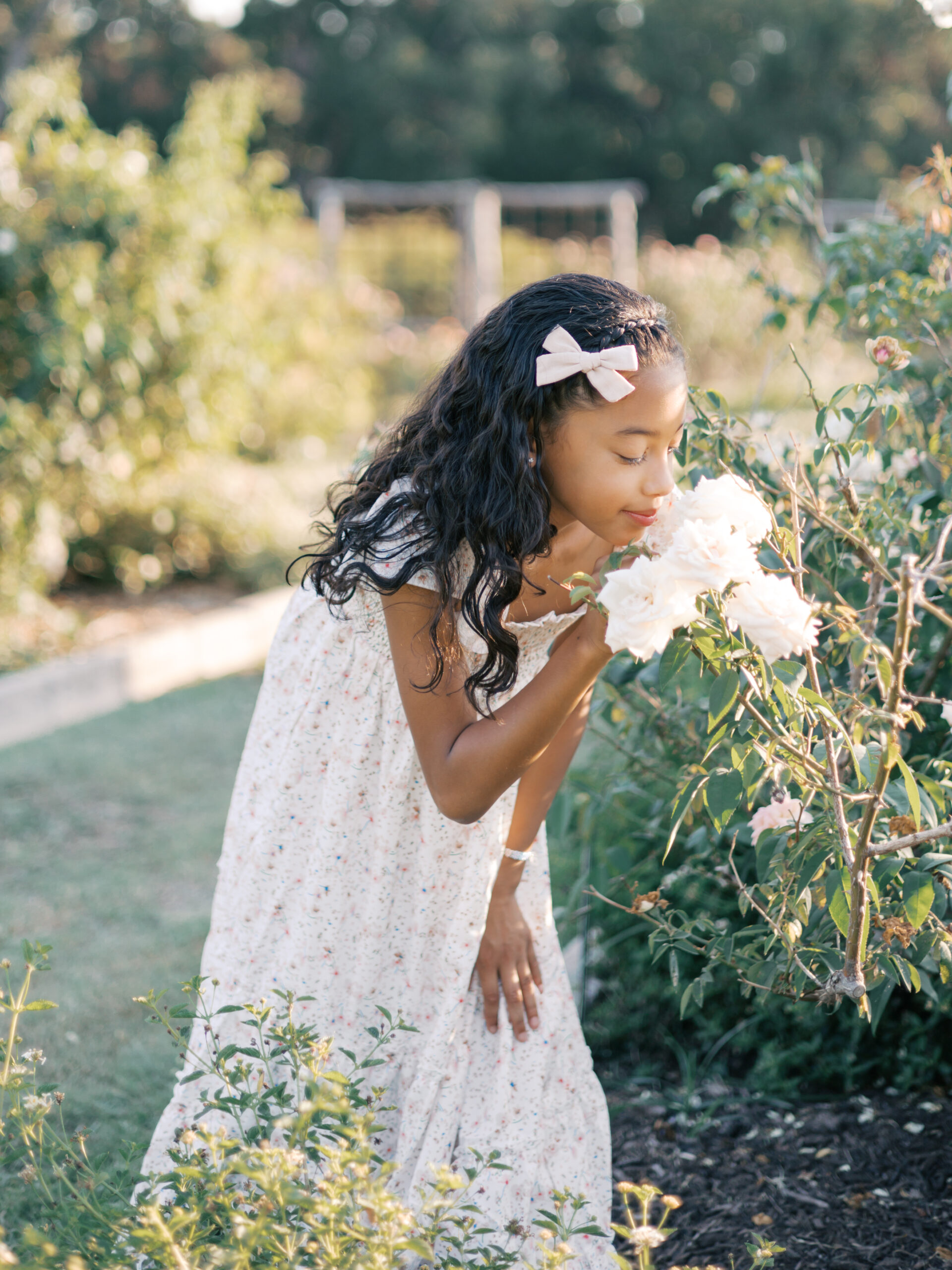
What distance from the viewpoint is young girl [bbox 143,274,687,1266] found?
5.16ft

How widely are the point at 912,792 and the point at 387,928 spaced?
3.00 feet

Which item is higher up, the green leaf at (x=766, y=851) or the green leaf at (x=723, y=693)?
the green leaf at (x=723, y=693)

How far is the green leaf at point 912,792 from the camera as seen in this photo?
1169 millimetres

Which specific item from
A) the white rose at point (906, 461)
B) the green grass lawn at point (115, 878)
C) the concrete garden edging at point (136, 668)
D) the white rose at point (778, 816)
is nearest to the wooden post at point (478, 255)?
the concrete garden edging at point (136, 668)

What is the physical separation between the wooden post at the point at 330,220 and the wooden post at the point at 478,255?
5.16 feet

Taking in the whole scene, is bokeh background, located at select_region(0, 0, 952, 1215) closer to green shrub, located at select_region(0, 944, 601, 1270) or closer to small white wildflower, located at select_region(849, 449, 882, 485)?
small white wildflower, located at select_region(849, 449, 882, 485)

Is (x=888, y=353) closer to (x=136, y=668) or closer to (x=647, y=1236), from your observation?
(x=647, y=1236)

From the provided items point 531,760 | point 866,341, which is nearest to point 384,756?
point 531,760

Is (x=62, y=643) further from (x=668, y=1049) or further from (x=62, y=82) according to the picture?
(x=668, y=1049)

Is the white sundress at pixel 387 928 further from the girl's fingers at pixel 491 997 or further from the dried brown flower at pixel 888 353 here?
the dried brown flower at pixel 888 353

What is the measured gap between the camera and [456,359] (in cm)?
173

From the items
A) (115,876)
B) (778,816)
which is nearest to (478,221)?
(115,876)

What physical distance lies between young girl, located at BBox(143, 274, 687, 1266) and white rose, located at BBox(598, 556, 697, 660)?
45 cm

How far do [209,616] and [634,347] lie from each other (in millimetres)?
4275
